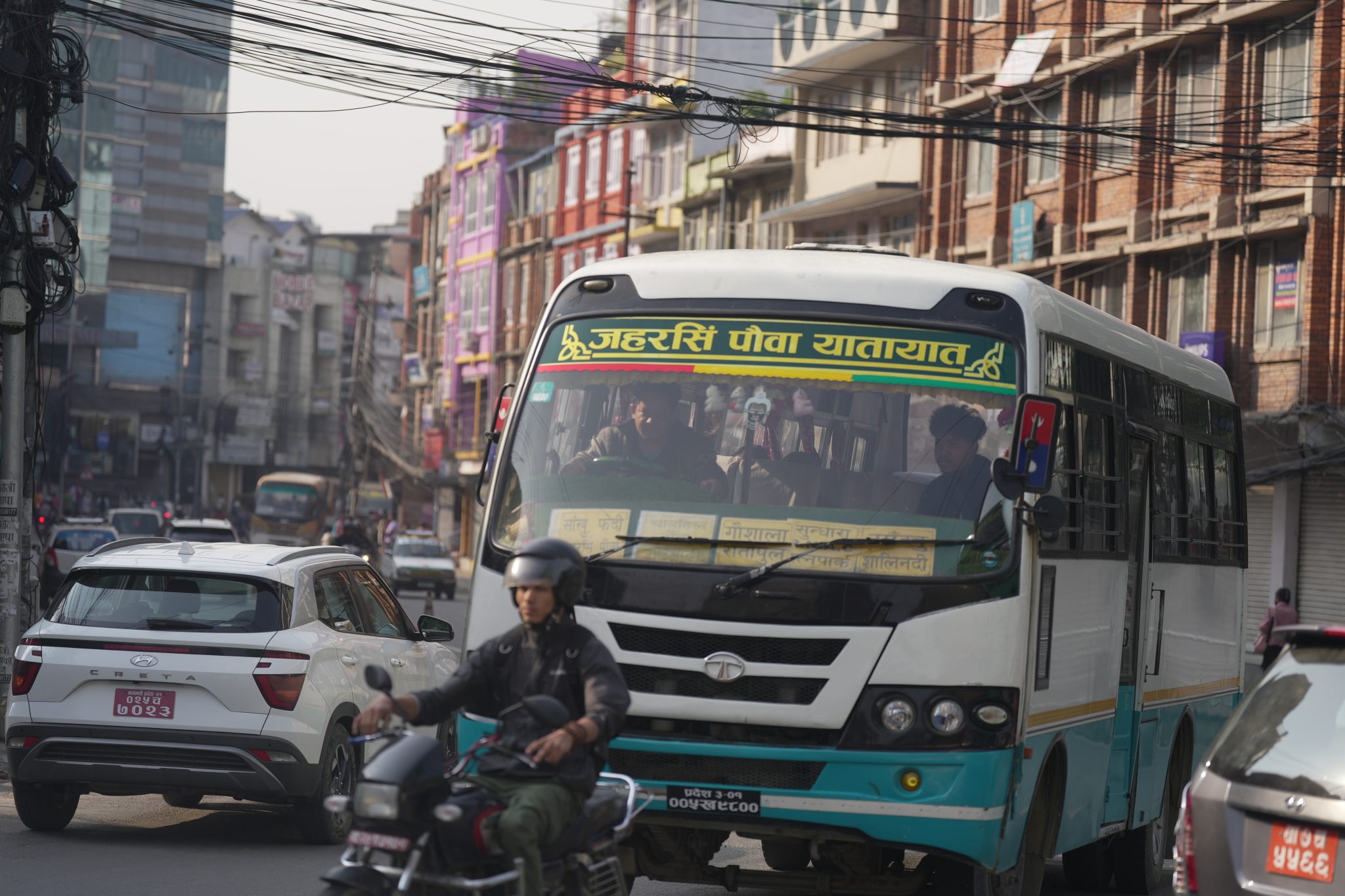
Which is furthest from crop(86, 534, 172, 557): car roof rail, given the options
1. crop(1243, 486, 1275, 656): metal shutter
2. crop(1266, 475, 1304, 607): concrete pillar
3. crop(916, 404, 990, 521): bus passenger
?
crop(1243, 486, 1275, 656): metal shutter

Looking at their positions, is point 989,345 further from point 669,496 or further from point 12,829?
point 12,829

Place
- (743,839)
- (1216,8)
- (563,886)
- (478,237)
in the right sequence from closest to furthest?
(563,886)
(743,839)
(1216,8)
(478,237)

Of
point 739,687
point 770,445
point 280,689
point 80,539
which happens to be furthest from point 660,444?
point 80,539

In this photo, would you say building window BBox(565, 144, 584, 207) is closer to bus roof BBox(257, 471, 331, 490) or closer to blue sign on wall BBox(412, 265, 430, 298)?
bus roof BBox(257, 471, 331, 490)

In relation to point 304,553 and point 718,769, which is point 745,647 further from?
point 304,553

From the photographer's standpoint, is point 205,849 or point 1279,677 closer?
point 1279,677

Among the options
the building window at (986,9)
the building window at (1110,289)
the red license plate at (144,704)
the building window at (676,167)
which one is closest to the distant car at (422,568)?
the building window at (676,167)

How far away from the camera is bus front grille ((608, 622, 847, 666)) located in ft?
23.1

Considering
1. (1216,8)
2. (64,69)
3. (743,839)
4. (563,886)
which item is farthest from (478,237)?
(563,886)

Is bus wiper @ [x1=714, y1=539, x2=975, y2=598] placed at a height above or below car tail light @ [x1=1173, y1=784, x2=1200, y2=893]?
above

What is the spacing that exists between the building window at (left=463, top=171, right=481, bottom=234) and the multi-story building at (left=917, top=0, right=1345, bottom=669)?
40046 mm

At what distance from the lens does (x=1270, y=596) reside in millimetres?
30234

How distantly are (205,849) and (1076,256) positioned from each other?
26.8 meters

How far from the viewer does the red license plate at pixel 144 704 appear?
9680mm
